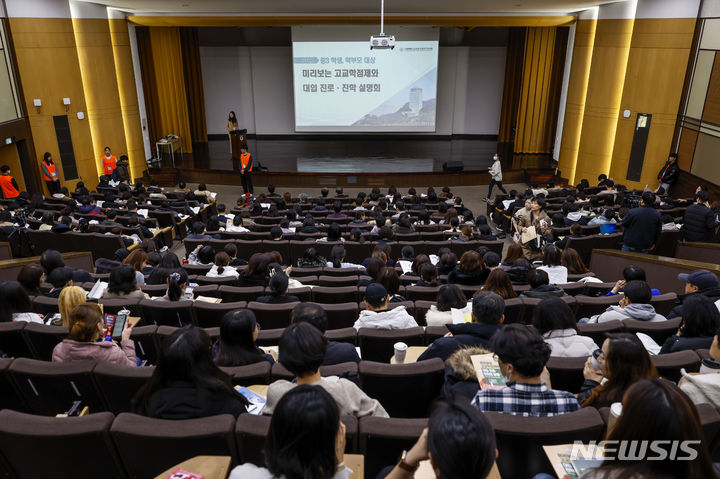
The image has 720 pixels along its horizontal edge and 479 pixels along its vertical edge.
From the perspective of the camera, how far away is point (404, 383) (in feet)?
9.07

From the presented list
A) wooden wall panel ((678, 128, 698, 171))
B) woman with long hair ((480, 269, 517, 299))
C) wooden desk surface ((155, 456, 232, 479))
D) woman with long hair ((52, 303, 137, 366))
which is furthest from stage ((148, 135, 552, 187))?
wooden desk surface ((155, 456, 232, 479))

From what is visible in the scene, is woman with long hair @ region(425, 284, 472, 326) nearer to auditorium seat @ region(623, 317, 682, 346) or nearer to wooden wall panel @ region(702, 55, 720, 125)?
auditorium seat @ region(623, 317, 682, 346)

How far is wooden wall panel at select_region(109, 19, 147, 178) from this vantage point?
13289 mm

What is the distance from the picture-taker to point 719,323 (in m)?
3.05

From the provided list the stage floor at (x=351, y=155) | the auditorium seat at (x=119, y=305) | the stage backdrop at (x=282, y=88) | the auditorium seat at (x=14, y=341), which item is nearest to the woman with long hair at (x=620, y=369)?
the auditorium seat at (x=119, y=305)

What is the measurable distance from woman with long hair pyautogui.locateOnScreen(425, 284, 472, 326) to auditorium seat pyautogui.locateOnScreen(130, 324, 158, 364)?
205 cm

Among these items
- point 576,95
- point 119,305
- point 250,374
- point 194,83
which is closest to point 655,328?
point 250,374

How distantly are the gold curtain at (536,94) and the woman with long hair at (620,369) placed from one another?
15294 mm

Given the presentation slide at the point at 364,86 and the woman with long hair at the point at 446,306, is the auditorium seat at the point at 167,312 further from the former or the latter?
the presentation slide at the point at 364,86

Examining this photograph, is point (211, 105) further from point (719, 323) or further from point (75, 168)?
point (719, 323)

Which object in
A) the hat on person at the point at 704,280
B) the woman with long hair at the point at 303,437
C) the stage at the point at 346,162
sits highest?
the woman with long hair at the point at 303,437

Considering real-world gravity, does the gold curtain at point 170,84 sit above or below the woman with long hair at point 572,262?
above

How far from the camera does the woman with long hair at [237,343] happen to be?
111 inches

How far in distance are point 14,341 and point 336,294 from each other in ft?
8.58
